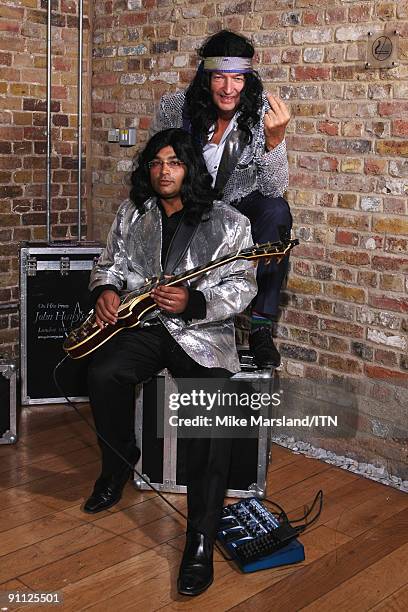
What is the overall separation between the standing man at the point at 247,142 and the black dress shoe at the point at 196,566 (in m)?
0.85

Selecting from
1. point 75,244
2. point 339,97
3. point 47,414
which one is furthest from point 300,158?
point 47,414

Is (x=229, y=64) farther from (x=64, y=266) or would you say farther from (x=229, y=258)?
(x=64, y=266)

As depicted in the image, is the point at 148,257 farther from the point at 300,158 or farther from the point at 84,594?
the point at 84,594

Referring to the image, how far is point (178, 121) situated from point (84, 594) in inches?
76.4

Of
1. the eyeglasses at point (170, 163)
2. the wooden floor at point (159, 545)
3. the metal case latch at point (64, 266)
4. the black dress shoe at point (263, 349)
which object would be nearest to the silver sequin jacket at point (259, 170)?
the eyeglasses at point (170, 163)

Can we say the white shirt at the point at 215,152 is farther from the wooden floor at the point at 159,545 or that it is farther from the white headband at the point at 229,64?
the wooden floor at the point at 159,545

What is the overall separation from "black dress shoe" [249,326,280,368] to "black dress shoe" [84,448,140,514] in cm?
62

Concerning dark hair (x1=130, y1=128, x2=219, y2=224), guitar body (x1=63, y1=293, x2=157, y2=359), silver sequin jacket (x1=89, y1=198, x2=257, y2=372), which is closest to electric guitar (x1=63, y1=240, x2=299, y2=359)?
guitar body (x1=63, y1=293, x2=157, y2=359)

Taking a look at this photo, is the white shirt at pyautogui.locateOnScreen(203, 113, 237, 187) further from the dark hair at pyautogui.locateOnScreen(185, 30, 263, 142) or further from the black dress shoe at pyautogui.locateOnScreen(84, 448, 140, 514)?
the black dress shoe at pyautogui.locateOnScreen(84, 448, 140, 514)

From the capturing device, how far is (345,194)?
352 cm

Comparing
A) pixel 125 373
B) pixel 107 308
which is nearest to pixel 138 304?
pixel 107 308

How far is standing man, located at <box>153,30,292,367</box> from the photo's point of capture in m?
3.37

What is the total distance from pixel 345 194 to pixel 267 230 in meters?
0.37

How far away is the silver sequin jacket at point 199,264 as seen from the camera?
304 centimetres
